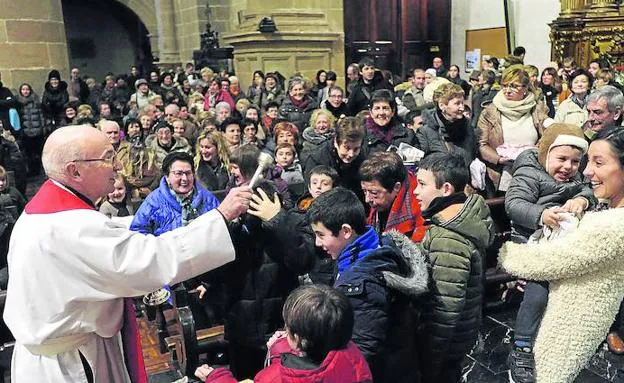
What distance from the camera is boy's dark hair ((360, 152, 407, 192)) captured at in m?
2.93

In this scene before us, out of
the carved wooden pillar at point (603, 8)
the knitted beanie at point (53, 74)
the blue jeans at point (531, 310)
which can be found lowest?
the blue jeans at point (531, 310)

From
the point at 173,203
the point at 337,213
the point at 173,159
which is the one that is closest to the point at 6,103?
the point at 173,159

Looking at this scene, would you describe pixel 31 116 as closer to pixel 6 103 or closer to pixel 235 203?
pixel 6 103

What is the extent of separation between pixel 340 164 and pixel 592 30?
27.1 ft

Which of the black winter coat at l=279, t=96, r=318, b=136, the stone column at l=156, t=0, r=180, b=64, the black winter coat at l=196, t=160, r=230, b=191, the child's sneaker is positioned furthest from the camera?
the stone column at l=156, t=0, r=180, b=64

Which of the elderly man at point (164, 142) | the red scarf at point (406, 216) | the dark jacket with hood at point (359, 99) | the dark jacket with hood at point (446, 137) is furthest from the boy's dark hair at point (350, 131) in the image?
the dark jacket with hood at point (359, 99)

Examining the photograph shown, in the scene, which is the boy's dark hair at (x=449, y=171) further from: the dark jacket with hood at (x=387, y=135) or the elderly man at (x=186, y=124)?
the elderly man at (x=186, y=124)

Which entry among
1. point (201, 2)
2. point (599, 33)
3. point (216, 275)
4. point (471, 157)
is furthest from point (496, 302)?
point (201, 2)

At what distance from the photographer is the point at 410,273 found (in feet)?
7.52

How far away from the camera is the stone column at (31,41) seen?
25.6 feet

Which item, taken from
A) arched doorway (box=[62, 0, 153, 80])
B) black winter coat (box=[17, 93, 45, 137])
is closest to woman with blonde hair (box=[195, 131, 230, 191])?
black winter coat (box=[17, 93, 45, 137])

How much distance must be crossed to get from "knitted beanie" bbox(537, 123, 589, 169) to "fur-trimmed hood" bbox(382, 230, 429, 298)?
1142 mm

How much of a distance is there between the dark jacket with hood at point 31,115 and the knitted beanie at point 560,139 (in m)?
7.64

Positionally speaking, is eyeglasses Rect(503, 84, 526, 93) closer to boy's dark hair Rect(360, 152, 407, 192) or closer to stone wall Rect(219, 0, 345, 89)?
boy's dark hair Rect(360, 152, 407, 192)
